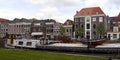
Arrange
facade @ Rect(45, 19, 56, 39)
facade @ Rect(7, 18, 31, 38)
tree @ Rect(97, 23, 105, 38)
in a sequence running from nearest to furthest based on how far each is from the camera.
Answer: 1. tree @ Rect(97, 23, 105, 38)
2. facade @ Rect(45, 19, 56, 39)
3. facade @ Rect(7, 18, 31, 38)

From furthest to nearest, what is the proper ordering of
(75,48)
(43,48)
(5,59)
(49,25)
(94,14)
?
(49,25)
(94,14)
(43,48)
(75,48)
(5,59)

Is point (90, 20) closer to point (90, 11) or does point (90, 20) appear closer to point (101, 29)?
point (90, 11)

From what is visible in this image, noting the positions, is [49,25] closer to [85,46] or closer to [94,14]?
[94,14]

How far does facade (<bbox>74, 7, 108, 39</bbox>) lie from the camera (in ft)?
219

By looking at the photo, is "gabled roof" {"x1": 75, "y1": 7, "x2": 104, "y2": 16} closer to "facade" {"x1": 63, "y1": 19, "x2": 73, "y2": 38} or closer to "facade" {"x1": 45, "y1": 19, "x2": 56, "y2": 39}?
"facade" {"x1": 63, "y1": 19, "x2": 73, "y2": 38}

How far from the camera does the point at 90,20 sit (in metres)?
68.6

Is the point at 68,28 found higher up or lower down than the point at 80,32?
higher up

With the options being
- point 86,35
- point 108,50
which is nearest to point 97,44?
point 108,50

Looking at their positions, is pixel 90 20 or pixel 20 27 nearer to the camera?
pixel 90 20

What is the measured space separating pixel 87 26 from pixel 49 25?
49.5 ft

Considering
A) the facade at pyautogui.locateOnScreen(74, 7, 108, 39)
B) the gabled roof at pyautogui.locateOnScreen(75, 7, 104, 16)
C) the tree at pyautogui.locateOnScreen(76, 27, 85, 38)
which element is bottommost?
the tree at pyautogui.locateOnScreen(76, 27, 85, 38)

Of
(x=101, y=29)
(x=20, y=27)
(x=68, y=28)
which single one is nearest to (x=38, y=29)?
(x=20, y=27)

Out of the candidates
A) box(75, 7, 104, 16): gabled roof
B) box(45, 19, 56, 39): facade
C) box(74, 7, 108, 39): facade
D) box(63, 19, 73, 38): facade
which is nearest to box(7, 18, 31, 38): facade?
box(45, 19, 56, 39): facade

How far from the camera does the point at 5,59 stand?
17859 mm
